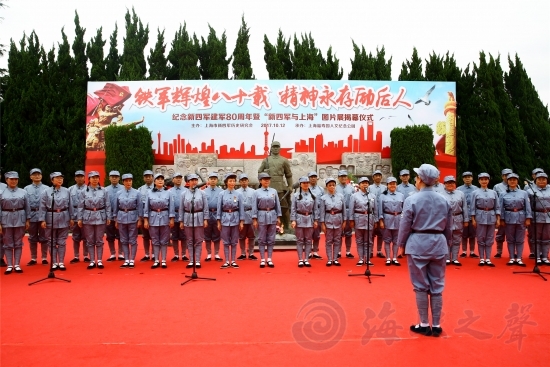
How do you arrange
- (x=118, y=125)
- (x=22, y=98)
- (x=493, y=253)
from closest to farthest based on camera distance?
(x=493, y=253) < (x=118, y=125) < (x=22, y=98)

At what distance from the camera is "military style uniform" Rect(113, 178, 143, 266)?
7.81 metres

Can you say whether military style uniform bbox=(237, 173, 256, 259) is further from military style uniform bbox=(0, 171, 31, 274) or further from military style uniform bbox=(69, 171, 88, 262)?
military style uniform bbox=(0, 171, 31, 274)

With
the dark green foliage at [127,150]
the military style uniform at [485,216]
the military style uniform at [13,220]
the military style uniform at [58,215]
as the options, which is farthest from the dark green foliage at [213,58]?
the military style uniform at [485,216]

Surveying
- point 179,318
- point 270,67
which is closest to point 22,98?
point 270,67

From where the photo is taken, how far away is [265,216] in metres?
7.85

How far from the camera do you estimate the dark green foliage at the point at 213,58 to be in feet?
56.5

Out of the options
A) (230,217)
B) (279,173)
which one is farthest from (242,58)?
(230,217)

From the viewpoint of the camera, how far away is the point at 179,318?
4.55 meters

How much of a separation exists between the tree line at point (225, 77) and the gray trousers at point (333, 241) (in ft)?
21.1

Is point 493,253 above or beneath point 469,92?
beneath

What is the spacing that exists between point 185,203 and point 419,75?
11.5 m

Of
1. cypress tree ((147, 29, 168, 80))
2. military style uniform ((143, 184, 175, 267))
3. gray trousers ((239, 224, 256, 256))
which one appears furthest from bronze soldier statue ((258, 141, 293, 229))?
cypress tree ((147, 29, 168, 80))

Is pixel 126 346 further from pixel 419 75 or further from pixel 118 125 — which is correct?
pixel 419 75

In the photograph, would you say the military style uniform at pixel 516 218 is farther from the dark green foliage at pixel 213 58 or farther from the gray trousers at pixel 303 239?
the dark green foliage at pixel 213 58
